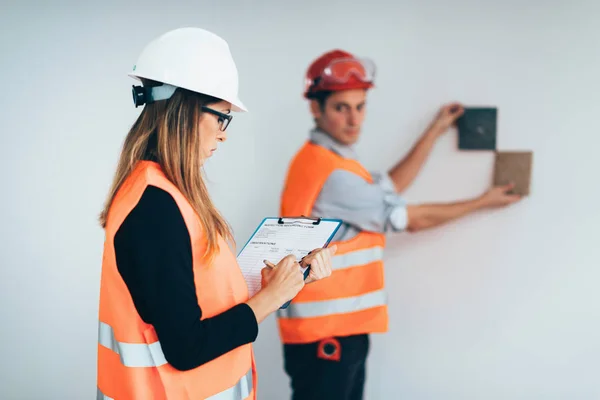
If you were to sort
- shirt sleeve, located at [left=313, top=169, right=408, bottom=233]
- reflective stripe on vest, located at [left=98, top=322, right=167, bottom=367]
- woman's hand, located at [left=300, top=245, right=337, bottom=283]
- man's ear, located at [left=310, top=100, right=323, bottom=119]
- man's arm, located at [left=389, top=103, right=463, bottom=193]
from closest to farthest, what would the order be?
reflective stripe on vest, located at [left=98, top=322, right=167, bottom=367] < woman's hand, located at [left=300, top=245, right=337, bottom=283] < shirt sleeve, located at [left=313, top=169, right=408, bottom=233] < man's ear, located at [left=310, top=100, right=323, bottom=119] < man's arm, located at [left=389, top=103, right=463, bottom=193]

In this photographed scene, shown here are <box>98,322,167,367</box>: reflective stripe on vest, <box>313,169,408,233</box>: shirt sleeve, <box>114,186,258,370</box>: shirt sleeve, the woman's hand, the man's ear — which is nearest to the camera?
<box>114,186,258,370</box>: shirt sleeve

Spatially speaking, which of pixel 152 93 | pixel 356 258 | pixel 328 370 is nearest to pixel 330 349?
pixel 328 370

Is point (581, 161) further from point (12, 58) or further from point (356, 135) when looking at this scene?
point (12, 58)

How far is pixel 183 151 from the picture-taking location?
1.07 metres

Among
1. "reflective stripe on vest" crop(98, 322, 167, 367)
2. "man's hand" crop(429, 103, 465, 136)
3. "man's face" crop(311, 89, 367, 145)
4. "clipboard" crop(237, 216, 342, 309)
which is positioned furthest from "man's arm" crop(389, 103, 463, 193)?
"reflective stripe on vest" crop(98, 322, 167, 367)

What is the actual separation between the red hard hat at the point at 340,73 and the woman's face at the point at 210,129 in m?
0.78

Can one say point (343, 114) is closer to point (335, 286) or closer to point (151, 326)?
point (335, 286)

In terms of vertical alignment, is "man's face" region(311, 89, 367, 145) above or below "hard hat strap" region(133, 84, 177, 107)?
below

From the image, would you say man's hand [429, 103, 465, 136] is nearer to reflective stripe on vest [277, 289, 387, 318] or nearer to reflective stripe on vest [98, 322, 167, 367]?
reflective stripe on vest [277, 289, 387, 318]

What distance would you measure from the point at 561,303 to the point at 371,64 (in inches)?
47.5

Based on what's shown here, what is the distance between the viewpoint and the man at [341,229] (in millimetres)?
1822

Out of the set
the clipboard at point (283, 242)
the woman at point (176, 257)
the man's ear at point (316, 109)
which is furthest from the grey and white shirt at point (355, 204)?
the woman at point (176, 257)

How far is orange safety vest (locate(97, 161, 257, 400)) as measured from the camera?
3.46 ft

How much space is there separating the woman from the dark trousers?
0.71m
